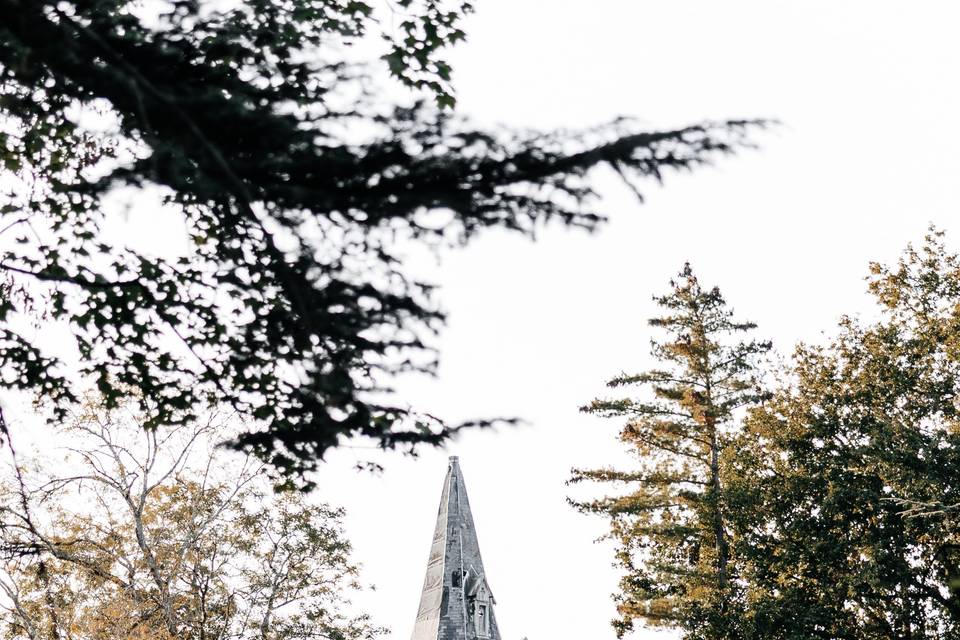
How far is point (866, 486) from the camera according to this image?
2195cm

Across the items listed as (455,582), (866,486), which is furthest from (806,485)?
(455,582)

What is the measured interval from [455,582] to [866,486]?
19.5m

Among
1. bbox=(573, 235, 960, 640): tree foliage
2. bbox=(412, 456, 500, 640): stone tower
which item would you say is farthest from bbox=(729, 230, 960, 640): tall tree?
bbox=(412, 456, 500, 640): stone tower

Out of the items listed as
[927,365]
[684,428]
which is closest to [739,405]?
[684,428]

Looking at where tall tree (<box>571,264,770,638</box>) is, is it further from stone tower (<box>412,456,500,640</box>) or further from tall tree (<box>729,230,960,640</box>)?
stone tower (<box>412,456,500,640</box>)

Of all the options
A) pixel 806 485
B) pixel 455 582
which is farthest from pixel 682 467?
pixel 455 582

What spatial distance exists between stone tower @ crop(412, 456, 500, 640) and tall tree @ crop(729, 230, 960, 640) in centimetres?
1618

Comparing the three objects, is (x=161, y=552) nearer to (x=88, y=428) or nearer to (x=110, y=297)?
(x=88, y=428)

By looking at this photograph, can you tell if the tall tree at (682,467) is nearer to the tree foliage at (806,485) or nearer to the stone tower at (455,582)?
the tree foliage at (806,485)

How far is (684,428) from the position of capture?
79.2ft

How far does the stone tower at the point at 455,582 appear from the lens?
3572cm

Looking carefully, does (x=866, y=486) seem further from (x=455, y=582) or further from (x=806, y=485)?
(x=455, y=582)

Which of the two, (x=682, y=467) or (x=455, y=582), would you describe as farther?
(x=455, y=582)

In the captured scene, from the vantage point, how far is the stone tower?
1406 inches
